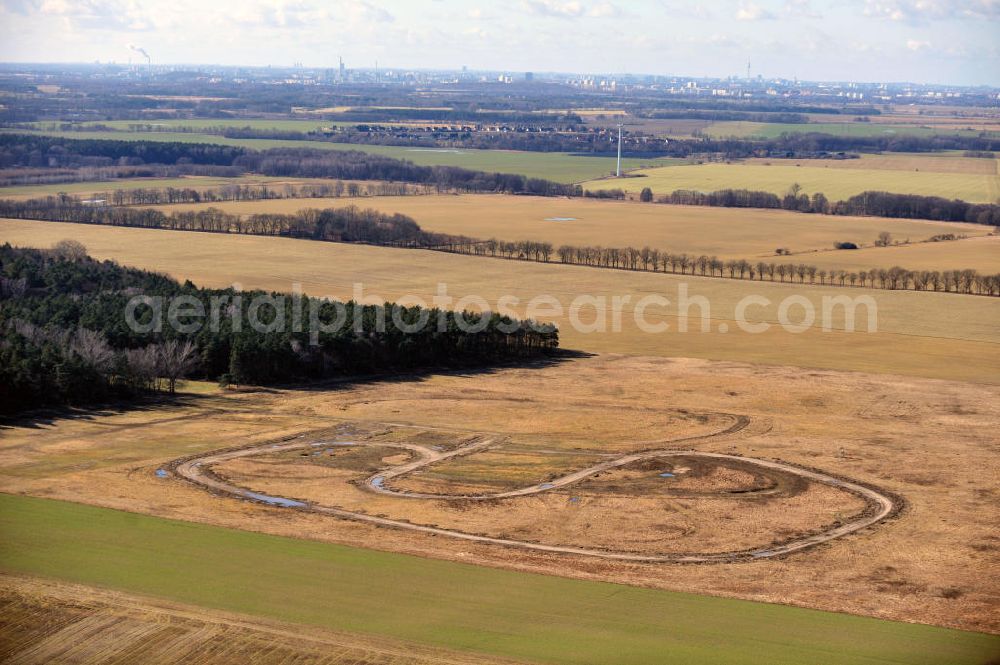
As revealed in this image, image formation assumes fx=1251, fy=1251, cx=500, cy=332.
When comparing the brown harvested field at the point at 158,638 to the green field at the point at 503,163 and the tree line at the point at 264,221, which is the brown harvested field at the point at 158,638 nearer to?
the tree line at the point at 264,221

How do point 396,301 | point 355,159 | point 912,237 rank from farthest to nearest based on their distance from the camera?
point 355,159 → point 912,237 → point 396,301

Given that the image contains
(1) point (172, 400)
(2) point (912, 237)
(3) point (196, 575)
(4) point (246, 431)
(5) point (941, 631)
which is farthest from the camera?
(2) point (912, 237)

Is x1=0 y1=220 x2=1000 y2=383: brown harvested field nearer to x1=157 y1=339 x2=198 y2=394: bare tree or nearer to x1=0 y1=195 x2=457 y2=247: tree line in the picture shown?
x1=0 y1=195 x2=457 y2=247: tree line

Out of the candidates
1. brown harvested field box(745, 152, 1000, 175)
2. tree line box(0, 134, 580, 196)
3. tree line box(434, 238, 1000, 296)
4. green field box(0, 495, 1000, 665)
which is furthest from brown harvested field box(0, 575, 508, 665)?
brown harvested field box(745, 152, 1000, 175)

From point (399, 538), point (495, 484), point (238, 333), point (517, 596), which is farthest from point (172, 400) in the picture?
point (517, 596)

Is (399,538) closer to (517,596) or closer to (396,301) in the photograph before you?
(517,596)

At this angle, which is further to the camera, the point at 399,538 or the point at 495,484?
the point at 495,484

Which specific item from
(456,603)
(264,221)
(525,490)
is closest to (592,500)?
(525,490)

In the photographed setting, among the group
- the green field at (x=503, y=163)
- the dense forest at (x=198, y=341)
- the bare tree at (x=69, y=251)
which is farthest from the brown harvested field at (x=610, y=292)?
the green field at (x=503, y=163)
